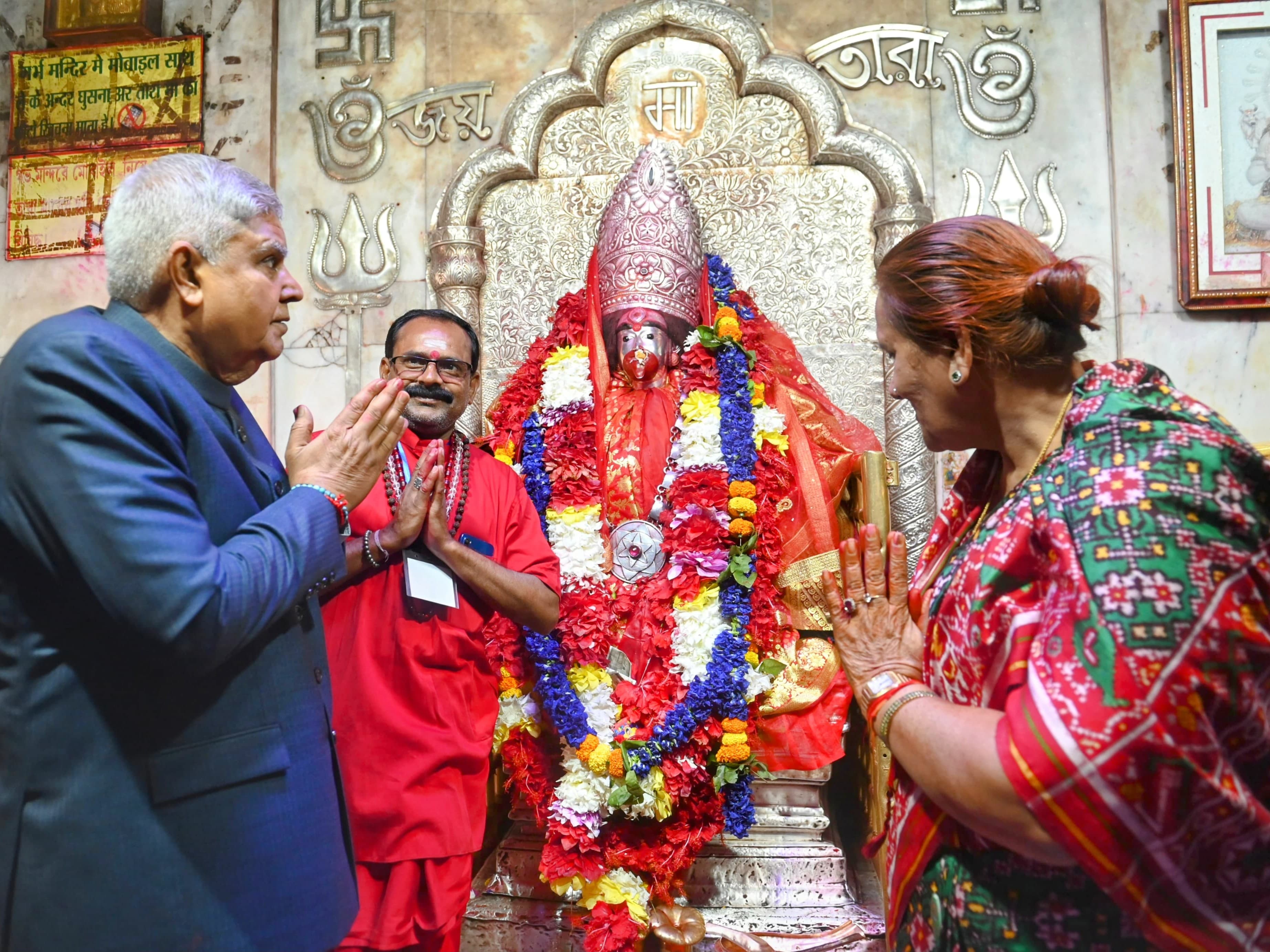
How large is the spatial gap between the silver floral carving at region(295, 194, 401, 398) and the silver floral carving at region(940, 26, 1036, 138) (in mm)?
2805

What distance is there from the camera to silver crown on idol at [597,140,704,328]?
4.30m

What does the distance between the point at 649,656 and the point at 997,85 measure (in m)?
3.14

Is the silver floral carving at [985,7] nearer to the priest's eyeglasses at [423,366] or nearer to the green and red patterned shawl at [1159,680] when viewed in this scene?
the priest's eyeglasses at [423,366]

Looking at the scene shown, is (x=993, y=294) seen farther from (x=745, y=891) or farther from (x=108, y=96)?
(x=108, y=96)

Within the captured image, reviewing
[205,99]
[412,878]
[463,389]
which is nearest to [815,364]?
[463,389]

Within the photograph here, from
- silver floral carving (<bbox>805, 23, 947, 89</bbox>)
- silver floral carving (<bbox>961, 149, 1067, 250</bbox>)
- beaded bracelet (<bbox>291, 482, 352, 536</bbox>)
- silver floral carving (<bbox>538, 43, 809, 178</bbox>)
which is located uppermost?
silver floral carving (<bbox>805, 23, 947, 89</bbox>)

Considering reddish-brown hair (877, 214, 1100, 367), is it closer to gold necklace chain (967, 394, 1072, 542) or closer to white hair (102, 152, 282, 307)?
gold necklace chain (967, 394, 1072, 542)

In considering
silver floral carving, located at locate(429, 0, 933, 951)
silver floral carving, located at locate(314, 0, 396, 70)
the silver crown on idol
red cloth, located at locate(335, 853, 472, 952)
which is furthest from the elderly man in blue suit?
silver floral carving, located at locate(314, 0, 396, 70)

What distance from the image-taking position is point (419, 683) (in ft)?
9.30

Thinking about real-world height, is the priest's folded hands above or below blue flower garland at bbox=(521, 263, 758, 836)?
above

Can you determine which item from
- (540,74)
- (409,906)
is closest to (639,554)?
(409,906)

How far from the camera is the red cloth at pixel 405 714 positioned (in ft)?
8.98

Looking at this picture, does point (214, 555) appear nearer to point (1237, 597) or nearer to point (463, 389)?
point (1237, 597)

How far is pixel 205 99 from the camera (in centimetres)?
520
